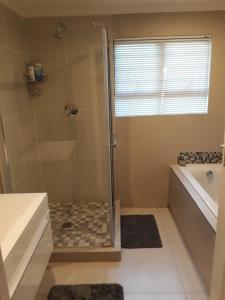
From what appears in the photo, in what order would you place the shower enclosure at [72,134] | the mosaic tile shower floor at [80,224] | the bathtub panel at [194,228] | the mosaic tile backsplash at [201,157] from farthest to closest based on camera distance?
the mosaic tile backsplash at [201,157] → the shower enclosure at [72,134] → the mosaic tile shower floor at [80,224] → the bathtub panel at [194,228]

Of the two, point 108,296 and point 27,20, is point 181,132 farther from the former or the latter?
point 27,20

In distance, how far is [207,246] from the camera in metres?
1.66

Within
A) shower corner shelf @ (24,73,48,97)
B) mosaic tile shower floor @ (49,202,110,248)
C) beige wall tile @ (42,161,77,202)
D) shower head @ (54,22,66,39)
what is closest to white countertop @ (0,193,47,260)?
mosaic tile shower floor @ (49,202,110,248)

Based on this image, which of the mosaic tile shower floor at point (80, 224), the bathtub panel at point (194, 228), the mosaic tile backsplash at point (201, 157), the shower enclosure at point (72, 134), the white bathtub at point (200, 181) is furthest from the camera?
the mosaic tile backsplash at point (201, 157)

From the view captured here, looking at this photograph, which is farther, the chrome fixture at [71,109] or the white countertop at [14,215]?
the chrome fixture at [71,109]

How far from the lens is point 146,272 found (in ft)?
6.34

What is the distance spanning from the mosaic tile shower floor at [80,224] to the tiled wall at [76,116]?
11 centimetres

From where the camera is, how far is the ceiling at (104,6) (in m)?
2.19

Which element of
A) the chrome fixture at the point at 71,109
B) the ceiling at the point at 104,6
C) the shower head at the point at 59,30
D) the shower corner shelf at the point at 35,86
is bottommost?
Answer: the chrome fixture at the point at 71,109

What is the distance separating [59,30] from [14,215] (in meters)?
1.95

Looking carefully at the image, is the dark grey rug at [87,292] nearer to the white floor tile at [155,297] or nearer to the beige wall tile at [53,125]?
the white floor tile at [155,297]

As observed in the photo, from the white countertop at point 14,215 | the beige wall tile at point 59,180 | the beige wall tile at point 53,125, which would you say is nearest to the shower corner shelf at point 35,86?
the beige wall tile at point 53,125

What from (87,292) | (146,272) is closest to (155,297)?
(146,272)

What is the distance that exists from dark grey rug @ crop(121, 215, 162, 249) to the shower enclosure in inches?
9.1
